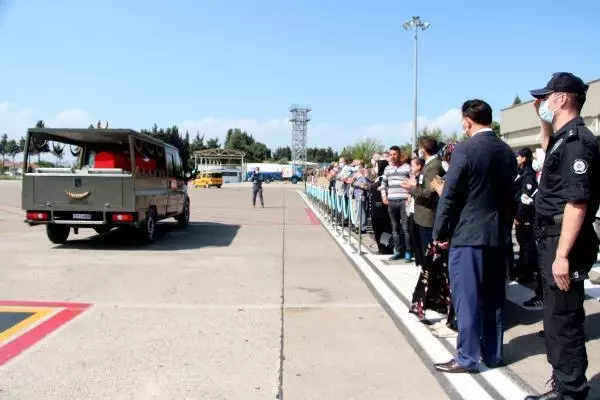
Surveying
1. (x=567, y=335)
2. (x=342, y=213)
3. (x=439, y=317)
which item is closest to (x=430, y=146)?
(x=439, y=317)

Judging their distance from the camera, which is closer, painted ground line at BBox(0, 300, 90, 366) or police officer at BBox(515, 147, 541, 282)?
painted ground line at BBox(0, 300, 90, 366)

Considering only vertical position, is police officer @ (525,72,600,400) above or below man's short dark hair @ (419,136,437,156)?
below

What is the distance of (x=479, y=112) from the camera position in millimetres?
4465

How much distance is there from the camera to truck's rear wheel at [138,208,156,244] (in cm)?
1148

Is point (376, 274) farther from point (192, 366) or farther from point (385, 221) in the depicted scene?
point (192, 366)

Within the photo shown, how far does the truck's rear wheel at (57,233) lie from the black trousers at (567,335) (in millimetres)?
9964

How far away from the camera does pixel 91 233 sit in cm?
1382

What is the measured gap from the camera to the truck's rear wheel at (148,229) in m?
11.5

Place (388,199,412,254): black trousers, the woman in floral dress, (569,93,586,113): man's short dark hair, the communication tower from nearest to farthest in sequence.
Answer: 1. (569,93,586,113): man's short dark hair
2. the woman in floral dress
3. (388,199,412,254): black trousers
4. the communication tower

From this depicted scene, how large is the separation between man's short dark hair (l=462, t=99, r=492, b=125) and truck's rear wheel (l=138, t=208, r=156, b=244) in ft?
26.9

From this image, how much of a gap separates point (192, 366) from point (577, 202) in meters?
3.03

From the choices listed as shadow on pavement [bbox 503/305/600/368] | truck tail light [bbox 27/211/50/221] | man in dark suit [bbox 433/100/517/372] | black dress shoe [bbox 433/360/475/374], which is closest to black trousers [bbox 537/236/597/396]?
man in dark suit [bbox 433/100/517/372]

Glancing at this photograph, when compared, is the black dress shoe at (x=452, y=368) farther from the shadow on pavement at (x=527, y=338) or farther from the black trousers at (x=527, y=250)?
the black trousers at (x=527, y=250)

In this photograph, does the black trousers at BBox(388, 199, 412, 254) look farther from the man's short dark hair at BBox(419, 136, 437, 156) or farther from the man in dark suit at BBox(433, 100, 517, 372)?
the man in dark suit at BBox(433, 100, 517, 372)
